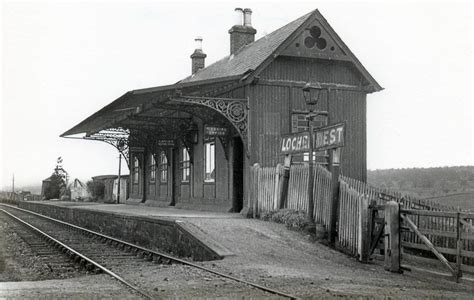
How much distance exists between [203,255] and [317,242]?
9.08 feet

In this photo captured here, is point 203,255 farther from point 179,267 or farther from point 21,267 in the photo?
point 21,267

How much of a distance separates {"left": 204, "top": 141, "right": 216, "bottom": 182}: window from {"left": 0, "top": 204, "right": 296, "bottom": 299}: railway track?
440 centimetres

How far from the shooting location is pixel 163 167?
2612 centimetres

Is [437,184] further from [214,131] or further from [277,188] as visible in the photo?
[277,188]

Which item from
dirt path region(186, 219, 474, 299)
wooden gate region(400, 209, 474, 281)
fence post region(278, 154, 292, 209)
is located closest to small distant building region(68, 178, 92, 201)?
fence post region(278, 154, 292, 209)

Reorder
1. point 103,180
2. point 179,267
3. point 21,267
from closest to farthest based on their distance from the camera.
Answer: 1. point 179,267
2. point 21,267
3. point 103,180

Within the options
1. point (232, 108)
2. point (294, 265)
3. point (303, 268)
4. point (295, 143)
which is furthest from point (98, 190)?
point (303, 268)

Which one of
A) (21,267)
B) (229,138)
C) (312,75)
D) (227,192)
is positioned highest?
(312,75)

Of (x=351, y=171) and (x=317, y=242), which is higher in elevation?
(x=351, y=171)

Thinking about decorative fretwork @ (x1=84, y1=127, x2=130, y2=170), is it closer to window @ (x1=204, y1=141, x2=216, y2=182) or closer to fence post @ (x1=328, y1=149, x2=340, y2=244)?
window @ (x1=204, y1=141, x2=216, y2=182)

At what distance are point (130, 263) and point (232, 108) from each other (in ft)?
21.0

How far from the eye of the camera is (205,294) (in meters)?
7.59

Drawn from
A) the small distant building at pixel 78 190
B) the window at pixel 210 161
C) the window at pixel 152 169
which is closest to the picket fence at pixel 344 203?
the window at pixel 210 161

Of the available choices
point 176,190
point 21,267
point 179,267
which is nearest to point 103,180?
point 176,190
